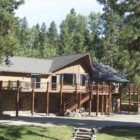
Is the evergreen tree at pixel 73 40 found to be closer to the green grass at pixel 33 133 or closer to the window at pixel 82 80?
the window at pixel 82 80

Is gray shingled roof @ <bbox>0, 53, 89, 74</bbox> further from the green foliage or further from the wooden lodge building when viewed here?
the green foliage

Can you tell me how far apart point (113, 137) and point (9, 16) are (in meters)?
14.5

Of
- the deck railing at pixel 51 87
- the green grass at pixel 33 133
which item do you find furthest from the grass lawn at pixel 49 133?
the deck railing at pixel 51 87

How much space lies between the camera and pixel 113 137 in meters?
31.6

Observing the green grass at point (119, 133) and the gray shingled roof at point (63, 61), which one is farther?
the gray shingled roof at point (63, 61)

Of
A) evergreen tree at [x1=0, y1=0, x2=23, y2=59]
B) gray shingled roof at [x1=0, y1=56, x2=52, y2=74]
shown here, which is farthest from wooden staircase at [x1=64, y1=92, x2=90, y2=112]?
evergreen tree at [x1=0, y1=0, x2=23, y2=59]

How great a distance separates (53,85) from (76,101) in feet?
14.3

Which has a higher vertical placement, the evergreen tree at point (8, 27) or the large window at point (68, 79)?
the evergreen tree at point (8, 27)

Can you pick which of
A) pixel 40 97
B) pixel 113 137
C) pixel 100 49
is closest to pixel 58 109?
pixel 40 97

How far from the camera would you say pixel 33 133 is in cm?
3098

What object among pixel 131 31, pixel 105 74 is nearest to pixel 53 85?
pixel 105 74

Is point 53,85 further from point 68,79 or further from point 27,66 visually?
point 27,66

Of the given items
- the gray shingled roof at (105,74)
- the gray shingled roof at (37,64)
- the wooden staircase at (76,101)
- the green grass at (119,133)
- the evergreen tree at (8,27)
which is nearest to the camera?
the green grass at (119,133)

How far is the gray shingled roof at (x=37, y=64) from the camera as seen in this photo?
4973cm
